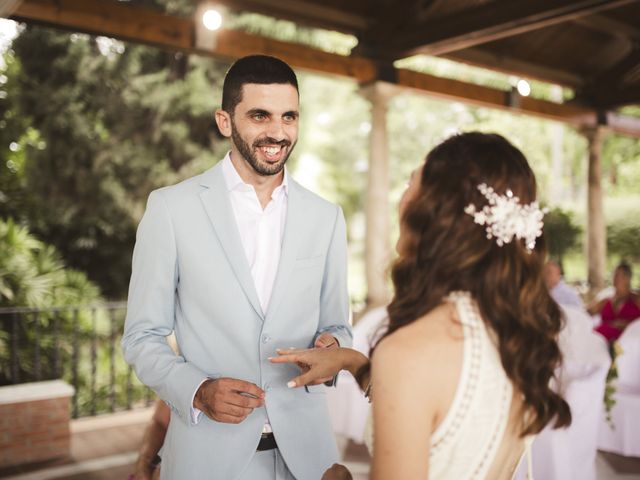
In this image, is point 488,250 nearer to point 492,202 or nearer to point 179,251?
point 492,202

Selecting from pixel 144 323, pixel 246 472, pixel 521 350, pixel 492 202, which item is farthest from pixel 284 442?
pixel 492 202

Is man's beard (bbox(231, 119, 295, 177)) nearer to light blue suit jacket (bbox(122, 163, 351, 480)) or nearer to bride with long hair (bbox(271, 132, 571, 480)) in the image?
light blue suit jacket (bbox(122, 163, 351, 480))

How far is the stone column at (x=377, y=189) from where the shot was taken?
6.54m

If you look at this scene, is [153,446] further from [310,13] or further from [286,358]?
[310,13]

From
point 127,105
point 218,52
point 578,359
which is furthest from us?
point 127,105

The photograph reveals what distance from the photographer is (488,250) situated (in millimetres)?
1169

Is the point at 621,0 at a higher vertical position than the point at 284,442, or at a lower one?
higher

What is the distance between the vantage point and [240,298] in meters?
1.48

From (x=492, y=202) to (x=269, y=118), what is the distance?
0.69 m

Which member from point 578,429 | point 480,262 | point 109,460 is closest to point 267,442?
point 480,262

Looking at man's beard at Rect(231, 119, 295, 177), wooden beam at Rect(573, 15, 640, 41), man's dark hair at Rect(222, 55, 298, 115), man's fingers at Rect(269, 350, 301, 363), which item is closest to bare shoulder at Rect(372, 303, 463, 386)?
man's fingers at Rect(269, 350, 301, 363)

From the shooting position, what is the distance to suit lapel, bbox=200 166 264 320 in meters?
1.48

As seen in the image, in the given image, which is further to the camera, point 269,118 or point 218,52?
point 218,52

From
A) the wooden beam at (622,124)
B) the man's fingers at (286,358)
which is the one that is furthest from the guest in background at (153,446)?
the wooden beam at (622,124)
